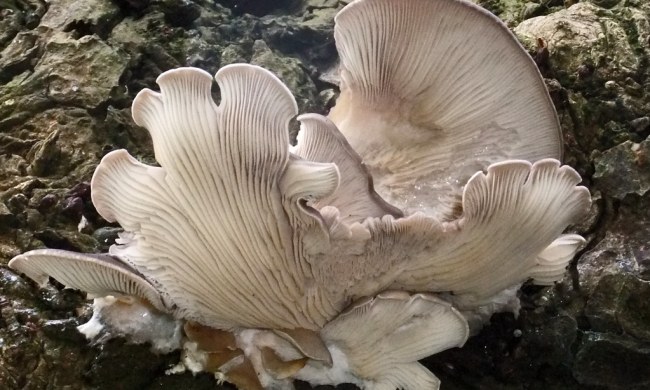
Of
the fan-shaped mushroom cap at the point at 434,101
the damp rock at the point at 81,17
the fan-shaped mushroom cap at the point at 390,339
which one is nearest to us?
the fan-shaped mushroom cap at the point at 390,339

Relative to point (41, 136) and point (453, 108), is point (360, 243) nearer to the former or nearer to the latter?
point (453, 108)

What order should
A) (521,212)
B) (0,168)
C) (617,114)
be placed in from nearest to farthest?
(521,212) → (0,168) → (617,114)

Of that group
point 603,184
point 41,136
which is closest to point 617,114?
point 603,184

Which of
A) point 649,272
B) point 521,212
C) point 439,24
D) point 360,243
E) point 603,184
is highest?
point 439,24

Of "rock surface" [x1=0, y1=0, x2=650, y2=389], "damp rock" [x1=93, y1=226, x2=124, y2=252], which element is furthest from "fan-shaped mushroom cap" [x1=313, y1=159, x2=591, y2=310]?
"damp rock" [x1=93, y1=226, x2=124, y2=252]

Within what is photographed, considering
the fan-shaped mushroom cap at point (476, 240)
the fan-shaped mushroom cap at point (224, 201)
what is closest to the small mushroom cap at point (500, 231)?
the fan-shaped mushroom cap at point (476, 240)

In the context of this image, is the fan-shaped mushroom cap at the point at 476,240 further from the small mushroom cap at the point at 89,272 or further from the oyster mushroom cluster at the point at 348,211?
the small mushroom cap at the point at 89,272
